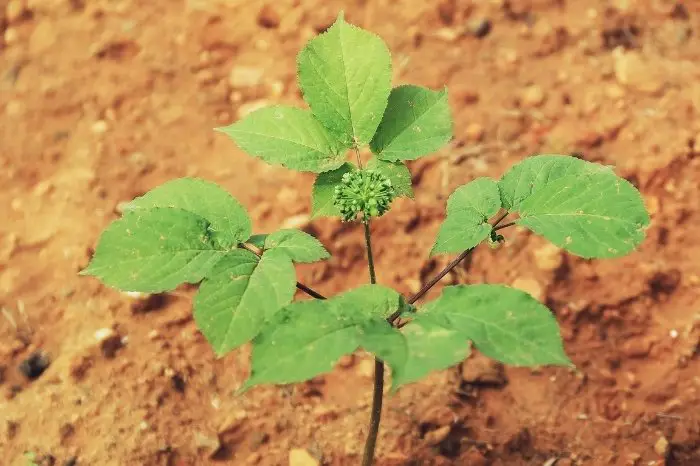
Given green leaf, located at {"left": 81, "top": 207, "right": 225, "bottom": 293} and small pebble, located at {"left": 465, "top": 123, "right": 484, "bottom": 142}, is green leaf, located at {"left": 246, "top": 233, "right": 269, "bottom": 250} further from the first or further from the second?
small pebble, located at {"left": 465, "top": 123, "right": 484, "bottom": 142}

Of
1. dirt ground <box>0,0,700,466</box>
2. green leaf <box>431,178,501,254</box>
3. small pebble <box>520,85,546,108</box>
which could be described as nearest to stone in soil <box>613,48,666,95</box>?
dirt ground <box>0,0,700,466</box>

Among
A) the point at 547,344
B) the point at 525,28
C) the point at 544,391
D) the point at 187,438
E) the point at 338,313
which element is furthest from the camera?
the point at 525,28

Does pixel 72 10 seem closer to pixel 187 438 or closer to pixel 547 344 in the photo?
pixel 187 438

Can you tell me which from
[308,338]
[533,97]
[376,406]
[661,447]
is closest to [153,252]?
[308,338]

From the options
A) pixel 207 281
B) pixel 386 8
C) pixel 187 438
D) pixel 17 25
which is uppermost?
pixel 207 281

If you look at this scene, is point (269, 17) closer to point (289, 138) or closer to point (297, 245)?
point (289, 138)

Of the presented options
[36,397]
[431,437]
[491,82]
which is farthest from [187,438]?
[491,82]

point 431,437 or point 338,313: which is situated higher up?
point 338,313
